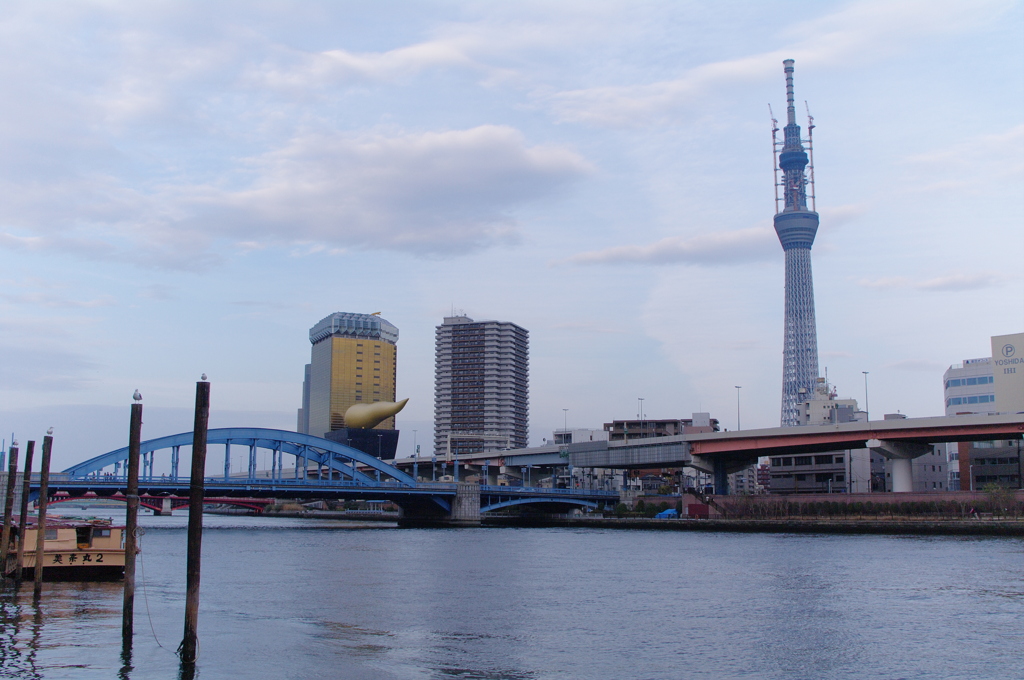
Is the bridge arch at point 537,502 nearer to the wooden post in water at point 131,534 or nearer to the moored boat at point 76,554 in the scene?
the moored boat at point 76,554

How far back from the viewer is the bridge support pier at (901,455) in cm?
11181

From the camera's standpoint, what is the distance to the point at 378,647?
3281 cm

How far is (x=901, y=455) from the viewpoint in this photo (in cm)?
11294

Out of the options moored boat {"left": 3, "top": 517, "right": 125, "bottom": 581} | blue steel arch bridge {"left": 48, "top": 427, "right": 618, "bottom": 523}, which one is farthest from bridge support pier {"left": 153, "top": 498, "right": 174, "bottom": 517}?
moored boat {"left": 3, "top": 517, "right": 125, "bottom": 581}

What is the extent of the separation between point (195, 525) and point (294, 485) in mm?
Result: 85026

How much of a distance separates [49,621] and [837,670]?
26.9m

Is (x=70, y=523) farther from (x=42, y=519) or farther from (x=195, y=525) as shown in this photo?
(x=195, y=525)

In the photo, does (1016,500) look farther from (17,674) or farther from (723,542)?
(17,674)

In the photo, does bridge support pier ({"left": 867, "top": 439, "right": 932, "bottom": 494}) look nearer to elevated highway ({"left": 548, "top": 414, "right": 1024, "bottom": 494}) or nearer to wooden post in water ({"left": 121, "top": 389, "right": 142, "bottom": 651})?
elevated highway ({"left": 548, "top": 414, "right": 1024, "bottom": 494})

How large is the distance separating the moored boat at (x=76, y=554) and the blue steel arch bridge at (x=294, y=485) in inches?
1856

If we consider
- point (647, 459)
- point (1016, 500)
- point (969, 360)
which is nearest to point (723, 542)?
point (1016, 500)

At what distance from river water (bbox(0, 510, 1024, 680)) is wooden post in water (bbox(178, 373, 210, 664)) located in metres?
1.07

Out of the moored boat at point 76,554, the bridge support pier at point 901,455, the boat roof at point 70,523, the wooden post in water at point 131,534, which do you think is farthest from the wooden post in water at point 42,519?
the bridge support pier at point 901,455

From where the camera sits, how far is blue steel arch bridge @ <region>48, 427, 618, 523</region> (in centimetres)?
10425
